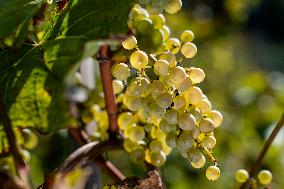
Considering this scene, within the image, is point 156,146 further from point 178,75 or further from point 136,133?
point 178,75

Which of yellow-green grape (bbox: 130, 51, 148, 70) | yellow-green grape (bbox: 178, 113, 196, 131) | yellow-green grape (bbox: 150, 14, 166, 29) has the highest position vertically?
yellow-green grape (bbox: 150, 14, 166, 29)

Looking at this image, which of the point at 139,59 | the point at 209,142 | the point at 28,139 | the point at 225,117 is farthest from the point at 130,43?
the point at 225,117

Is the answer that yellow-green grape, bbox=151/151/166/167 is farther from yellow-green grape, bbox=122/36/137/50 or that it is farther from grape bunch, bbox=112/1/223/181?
yellow-green grape, bbox=122/36/137/50

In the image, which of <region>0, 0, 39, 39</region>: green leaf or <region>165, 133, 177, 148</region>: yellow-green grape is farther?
<region>165, 133, 177, 148</region>: yellow-green grape

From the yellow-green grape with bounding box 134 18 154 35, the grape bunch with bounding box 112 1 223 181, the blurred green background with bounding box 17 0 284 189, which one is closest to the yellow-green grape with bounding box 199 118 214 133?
the grape bunch with bounding box 112 1 223 181

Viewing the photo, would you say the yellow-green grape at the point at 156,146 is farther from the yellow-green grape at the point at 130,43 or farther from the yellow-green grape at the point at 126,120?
the yellow-green grape at the point at 130,43

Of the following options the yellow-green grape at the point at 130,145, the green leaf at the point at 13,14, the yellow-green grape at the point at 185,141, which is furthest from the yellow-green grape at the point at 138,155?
the green leaf at the point at 13,14

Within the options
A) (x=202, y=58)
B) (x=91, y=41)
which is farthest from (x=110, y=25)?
(x=202, y=58)
